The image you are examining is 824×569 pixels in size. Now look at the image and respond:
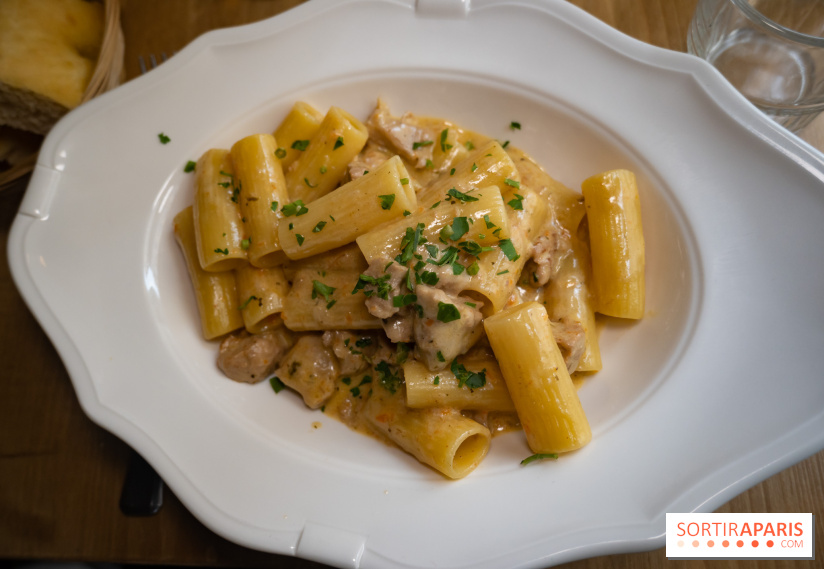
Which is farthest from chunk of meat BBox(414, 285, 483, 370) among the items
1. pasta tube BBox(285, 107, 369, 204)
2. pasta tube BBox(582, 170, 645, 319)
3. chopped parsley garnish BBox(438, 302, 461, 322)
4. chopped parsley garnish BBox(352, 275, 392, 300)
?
pasta tube BBox(285, 107, 369, 204)

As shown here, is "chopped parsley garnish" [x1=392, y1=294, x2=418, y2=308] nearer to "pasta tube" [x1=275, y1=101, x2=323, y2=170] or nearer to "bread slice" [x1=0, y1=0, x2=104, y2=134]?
"pasta tube" [x1=275, y1=101, x2=323, y2=170]

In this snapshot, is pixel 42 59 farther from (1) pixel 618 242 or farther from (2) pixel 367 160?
(1) pixel 618 242

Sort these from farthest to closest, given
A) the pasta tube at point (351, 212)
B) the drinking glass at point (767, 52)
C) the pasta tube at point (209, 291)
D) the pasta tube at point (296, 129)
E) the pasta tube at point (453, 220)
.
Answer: the drinking glass at point (767, 52)
the pasta tube at point (296, 129)
the pasta tube at point (209, 291)
the pasta tube at point (351, 212)
the pasta tube at point (453, 220)

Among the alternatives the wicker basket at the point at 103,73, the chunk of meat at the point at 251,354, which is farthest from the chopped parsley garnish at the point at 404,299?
the wicker basket at the point at 103,73

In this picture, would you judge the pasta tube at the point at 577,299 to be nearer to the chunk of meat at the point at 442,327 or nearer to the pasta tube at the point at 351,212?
the chunk of meat at the point at 442,327

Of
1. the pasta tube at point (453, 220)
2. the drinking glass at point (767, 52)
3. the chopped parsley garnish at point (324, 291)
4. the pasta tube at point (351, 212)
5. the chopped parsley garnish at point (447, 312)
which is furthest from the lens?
the drinking glass at point (767, 52)

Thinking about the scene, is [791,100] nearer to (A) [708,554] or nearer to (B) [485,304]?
(B) [485,304]
